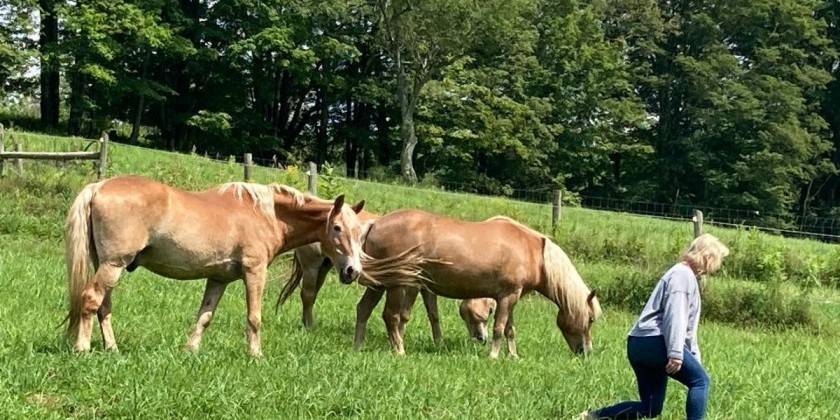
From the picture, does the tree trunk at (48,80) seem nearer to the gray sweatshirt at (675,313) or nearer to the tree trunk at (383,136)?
the tree trunk at (383,136)

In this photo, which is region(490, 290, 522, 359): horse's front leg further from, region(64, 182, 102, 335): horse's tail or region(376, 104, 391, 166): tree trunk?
region(376, 104, 391, 166): tree trunk

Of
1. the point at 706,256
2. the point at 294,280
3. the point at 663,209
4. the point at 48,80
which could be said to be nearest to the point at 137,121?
the point at 48,80

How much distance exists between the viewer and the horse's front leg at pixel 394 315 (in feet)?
28.7

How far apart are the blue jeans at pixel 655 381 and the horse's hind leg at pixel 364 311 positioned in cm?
344

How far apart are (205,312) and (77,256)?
1.37 meters

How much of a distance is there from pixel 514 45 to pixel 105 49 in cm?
2145

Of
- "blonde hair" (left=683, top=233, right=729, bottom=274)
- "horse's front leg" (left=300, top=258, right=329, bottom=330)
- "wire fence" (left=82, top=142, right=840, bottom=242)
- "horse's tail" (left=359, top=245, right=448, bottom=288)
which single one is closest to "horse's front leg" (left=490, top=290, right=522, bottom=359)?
"horse's tail" (left=359, top=245, right=448, bottom=288)

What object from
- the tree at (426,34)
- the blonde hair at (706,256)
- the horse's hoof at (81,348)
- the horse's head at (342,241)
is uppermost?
the tree at (426,34)

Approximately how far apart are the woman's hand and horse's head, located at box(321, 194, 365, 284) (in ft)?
10.5

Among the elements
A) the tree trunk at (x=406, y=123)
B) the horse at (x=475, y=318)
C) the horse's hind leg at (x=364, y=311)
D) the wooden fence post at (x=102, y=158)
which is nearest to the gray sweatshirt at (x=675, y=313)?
the horse's hind leg at (x=364, y=311)

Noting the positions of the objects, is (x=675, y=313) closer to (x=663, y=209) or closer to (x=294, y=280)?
(x=294, y=280)

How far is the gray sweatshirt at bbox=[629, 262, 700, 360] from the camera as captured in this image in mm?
5798

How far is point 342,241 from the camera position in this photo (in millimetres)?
7883

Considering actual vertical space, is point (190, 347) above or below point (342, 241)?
below
